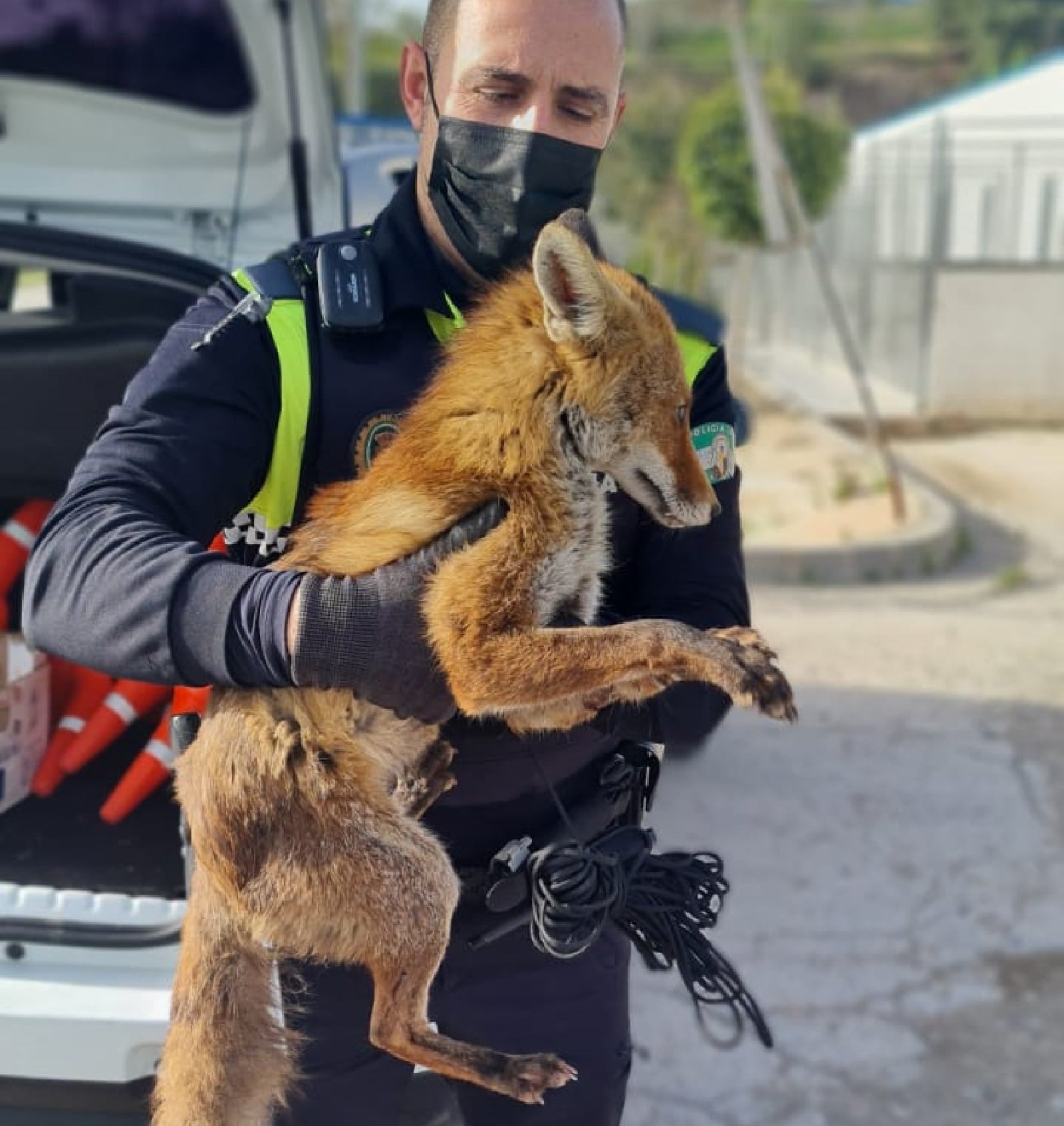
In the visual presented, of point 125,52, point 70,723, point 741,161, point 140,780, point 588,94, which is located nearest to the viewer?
point 588,94

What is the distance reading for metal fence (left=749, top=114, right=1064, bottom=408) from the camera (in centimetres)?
1429

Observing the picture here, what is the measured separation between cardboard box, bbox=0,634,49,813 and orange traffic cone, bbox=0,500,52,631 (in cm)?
21

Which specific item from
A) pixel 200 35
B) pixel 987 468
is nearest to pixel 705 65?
pixel 987 468

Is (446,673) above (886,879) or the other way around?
above

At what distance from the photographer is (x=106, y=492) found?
171 centimetres

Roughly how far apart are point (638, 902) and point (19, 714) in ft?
6.56

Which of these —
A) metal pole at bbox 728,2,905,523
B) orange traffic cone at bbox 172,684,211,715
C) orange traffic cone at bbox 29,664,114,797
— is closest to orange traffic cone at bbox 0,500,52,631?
orange traffic cone at bbox 29,664,114,797

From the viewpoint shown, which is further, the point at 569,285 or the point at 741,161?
the point at 741,161

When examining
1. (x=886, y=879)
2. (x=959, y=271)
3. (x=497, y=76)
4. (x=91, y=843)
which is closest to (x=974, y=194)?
(x=959, y=271)

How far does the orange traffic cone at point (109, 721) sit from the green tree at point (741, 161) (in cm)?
1322

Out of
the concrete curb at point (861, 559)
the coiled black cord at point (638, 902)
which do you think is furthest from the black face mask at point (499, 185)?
the concrete curb at point (861, 559)

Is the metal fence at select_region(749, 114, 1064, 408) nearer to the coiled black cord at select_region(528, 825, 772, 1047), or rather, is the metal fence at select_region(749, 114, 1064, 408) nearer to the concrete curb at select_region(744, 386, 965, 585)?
the concrete curb at select_region(744, 386, 965, 585)

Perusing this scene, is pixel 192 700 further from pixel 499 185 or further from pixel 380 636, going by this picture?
pixel 499 185

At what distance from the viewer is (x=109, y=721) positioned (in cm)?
355
